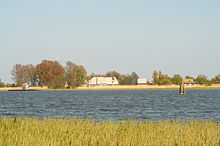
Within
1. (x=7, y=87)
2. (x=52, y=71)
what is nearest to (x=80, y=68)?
(x=52, y=71)

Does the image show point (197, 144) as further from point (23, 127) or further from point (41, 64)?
point (41, 64)

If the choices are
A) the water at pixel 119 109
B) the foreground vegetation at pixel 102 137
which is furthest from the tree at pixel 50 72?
the foreground vegetation at pixel 102 137

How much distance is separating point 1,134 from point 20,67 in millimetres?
156336

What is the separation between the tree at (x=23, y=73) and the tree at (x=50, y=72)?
3.74 m

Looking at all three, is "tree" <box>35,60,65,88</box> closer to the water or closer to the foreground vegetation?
the water

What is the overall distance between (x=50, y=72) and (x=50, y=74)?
3.18ft

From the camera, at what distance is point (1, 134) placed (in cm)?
1291

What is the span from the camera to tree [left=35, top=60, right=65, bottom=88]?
163 m

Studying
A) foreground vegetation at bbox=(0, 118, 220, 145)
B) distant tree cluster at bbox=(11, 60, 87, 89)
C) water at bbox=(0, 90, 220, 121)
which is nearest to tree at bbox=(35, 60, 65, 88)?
distant tree cluster at bbox=(11, 60, 87, 89)

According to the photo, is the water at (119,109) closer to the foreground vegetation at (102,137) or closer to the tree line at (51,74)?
the foreground vegetation at (102,137)

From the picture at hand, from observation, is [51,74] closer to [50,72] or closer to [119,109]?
[50,72]

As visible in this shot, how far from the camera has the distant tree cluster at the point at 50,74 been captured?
536ft

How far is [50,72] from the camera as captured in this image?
162250 mm

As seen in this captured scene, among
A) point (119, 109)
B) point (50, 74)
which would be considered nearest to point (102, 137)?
point (119, 109)
